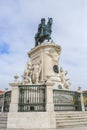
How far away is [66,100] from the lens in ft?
46.7

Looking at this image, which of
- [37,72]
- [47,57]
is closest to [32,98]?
[37,72]

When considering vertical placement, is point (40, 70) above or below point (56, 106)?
above

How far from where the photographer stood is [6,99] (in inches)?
563

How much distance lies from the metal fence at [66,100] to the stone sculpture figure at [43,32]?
8.90 meters

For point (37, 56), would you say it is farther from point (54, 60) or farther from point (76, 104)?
point (76, 104)

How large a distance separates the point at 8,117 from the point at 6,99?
3275mm

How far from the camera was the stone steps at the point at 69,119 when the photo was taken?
11.5m

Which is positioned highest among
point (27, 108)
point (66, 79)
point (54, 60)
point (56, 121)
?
point (54, 60)

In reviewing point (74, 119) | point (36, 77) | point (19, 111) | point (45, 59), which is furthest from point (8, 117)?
point (45, 59)

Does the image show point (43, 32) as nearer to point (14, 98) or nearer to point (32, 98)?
point (32, 98)

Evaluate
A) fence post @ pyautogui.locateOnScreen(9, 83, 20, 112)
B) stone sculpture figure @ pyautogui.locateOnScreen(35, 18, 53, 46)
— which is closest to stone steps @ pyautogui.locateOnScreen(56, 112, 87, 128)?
fence post @ pyautogui.locateOnScreen(9, 83, 20, 112)

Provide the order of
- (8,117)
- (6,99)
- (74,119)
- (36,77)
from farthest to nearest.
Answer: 1. (36,77)
2. (6,99)
3. (74,119)
4. (8,117)

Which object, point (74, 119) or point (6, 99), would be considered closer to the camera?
point (74, 119)

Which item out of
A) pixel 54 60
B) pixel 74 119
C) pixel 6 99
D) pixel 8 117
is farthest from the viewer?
pixel 54 60
